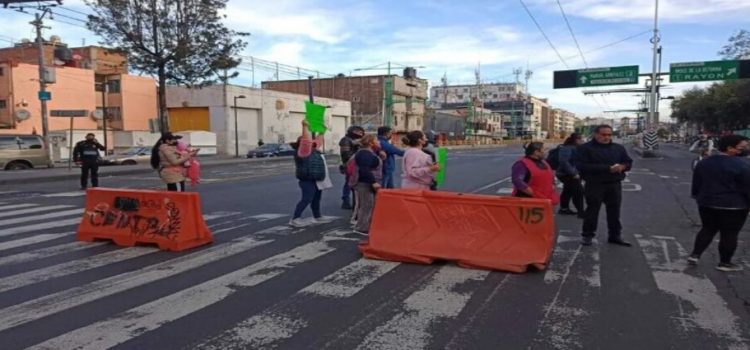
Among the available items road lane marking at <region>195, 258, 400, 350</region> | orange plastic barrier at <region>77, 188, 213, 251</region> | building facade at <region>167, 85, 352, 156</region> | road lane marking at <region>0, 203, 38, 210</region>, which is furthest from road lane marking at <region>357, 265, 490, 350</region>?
building facade at <region>167, 85, 352, 156</region>

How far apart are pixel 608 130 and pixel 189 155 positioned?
23.3ft

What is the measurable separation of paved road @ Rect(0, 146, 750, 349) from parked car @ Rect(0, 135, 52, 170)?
2055cm

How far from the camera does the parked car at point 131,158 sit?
33941 millimetres

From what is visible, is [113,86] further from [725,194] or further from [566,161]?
[725,194]

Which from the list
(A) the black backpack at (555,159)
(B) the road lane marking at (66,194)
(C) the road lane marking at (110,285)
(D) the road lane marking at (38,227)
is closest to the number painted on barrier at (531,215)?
(C) the road lane marking at (110,285)

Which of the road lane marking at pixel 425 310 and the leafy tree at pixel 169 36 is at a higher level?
the leafy tree at pixel 169 36

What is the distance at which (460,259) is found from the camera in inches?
266

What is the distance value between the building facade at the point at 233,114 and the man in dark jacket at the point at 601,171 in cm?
A: 4697

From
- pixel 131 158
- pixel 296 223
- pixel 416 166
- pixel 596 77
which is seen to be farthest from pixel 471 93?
pixel 416 166

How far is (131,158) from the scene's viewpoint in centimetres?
3512


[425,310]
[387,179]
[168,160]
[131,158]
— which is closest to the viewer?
[425,310]

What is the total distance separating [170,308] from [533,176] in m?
4.61

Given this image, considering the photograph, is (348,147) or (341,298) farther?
(348,147)

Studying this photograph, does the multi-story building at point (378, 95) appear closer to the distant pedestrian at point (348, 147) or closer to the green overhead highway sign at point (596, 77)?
the green overhead highway sign at point (596, 77)
